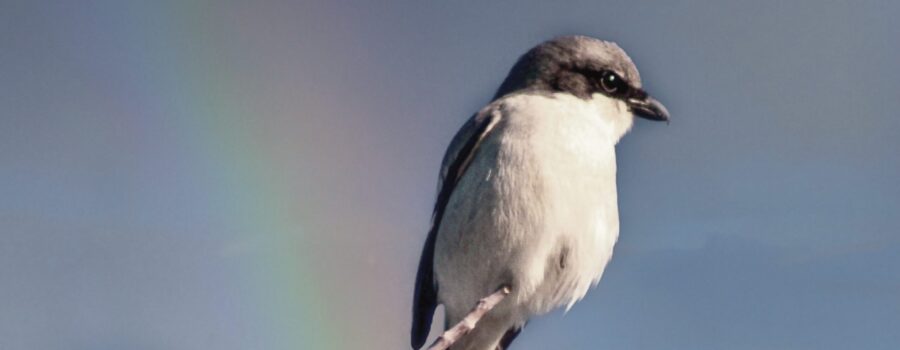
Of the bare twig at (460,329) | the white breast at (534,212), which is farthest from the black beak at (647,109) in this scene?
the bare twig at (460,329)

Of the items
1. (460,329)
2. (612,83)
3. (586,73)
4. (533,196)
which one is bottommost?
(460,329)

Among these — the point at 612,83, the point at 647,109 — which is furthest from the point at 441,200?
the point at 647,109

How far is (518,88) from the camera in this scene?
306 inches

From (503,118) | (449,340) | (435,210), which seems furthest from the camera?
(435,210)

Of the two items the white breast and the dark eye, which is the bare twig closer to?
the white breast

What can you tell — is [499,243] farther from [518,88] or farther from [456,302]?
[518,88]

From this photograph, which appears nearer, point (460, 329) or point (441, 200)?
point (460, 329)

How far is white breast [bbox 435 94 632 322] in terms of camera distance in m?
6.54

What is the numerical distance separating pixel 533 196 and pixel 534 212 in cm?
11

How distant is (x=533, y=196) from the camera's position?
651 centimetres

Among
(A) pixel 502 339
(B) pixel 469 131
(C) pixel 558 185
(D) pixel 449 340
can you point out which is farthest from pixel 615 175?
(D) pixel 449 340

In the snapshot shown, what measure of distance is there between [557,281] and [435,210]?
3.39 ft

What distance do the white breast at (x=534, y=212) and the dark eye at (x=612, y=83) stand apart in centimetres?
49

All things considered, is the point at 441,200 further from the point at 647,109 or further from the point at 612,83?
the point at 647,109
